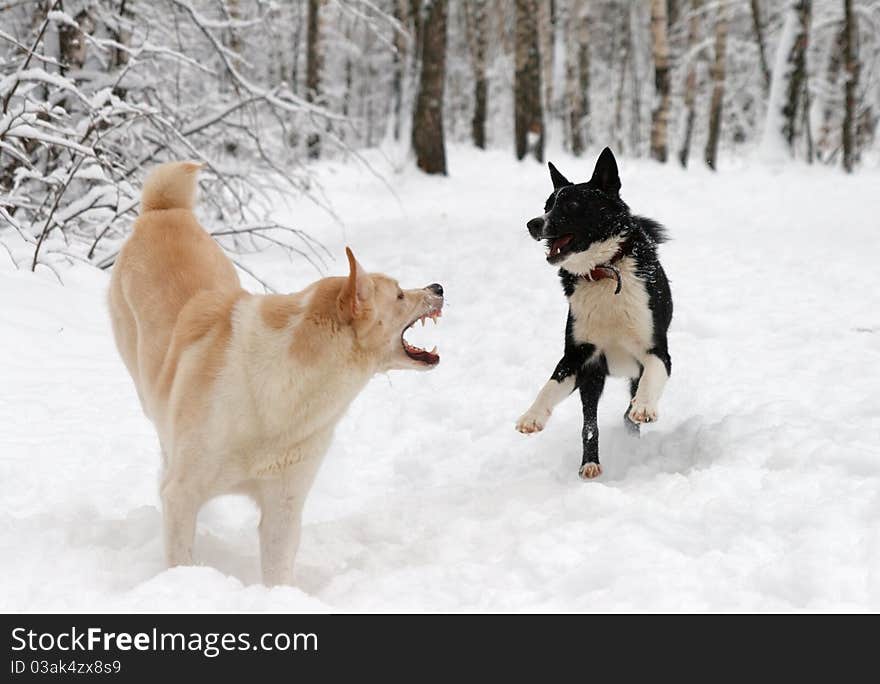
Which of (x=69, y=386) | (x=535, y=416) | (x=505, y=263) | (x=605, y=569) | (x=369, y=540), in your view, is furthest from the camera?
(x=505, y=263)

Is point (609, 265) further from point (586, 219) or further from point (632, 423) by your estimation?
point (632, 423)

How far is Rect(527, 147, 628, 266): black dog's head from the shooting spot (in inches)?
167

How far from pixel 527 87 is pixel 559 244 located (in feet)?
41.6

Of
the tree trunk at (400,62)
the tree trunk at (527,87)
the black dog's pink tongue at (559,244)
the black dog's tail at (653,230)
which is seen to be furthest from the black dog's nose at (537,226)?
the tree trunk at (400,62)

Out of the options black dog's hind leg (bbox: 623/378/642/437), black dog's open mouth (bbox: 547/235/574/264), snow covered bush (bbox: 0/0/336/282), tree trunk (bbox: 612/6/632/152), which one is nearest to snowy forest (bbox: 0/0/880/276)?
snow covered bush (bbox: 0/0/336/282)

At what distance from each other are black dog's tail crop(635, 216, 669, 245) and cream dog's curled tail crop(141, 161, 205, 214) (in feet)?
7.54

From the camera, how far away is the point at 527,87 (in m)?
16.1

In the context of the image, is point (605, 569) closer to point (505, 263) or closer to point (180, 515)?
point (180, 515)

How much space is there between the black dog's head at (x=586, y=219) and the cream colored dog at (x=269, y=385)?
1203 mm

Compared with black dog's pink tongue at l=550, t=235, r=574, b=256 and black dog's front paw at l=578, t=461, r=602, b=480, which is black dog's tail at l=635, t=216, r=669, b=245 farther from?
black dog's front paw at l=578, t=461, r=602, b=480

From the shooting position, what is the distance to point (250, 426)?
113 inches
